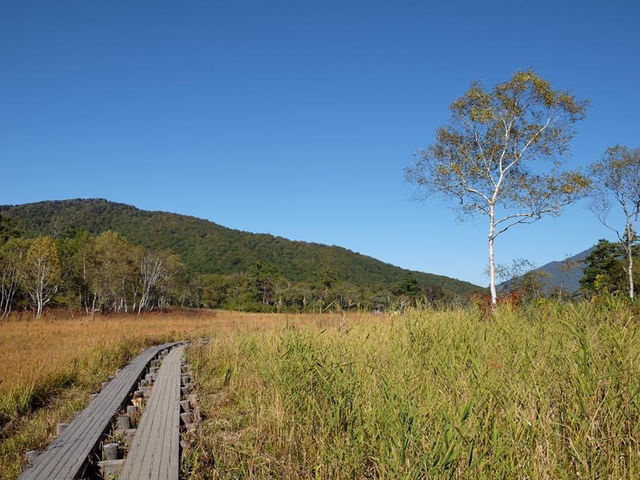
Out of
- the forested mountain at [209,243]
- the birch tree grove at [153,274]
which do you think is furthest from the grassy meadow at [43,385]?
the forested mountain at [209,243]

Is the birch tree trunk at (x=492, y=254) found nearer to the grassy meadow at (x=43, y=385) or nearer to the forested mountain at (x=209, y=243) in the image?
the grassy meadow at (x=43, y=385)

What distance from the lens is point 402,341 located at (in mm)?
5383

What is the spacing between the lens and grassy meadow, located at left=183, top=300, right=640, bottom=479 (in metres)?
2.51

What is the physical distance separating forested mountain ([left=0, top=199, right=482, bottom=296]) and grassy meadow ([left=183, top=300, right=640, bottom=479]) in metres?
88.3

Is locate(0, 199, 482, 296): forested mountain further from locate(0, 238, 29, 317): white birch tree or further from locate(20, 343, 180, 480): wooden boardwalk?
locate(20, 343, 180, 480): wooden boardwalk

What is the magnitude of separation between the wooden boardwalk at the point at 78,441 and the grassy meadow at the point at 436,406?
3.23ft

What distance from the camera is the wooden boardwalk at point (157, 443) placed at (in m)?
3.73

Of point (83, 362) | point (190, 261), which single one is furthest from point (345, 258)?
point (83, 362)

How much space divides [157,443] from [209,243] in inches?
4759

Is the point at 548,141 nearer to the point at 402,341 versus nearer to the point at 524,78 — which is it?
the point at 524,78

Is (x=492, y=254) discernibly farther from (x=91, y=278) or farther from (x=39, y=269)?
(x=91, y=278)

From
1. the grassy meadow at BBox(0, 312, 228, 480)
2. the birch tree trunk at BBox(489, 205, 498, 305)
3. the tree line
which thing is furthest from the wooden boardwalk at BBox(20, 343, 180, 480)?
the tree line

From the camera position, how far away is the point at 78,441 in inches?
179

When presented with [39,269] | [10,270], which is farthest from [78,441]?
[10,270]
